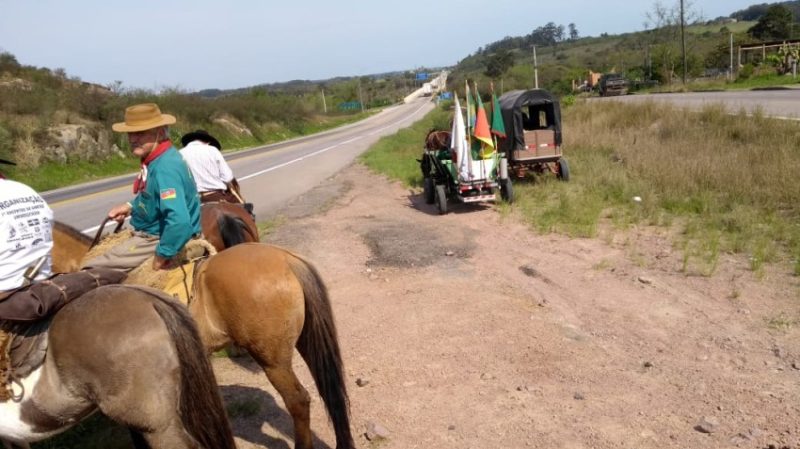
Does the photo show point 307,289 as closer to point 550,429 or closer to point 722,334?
point 550,429

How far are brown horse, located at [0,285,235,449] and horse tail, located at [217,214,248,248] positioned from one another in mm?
2025

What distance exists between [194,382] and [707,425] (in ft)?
11.0

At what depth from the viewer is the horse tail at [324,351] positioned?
3.83m

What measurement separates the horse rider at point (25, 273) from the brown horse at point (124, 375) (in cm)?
9

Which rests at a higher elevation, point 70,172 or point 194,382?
point 194,382

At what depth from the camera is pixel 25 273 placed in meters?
3.10

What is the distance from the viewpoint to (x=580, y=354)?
5305 millimetres

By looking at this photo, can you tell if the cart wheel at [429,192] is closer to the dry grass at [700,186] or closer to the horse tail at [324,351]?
the dry grass at [700,186]

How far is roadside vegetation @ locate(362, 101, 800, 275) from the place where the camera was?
8.09m

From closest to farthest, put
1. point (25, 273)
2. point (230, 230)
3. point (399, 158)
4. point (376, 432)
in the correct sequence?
point (25, 273)
point (376, 432)
point (230, 230)
point (399, 158)

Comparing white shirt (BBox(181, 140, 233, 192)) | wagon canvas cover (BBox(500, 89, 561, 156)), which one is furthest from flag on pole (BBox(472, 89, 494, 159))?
white shirt (BBox(181, 140, 233, 192))

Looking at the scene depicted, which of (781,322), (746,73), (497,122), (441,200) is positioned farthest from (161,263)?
(746,73)

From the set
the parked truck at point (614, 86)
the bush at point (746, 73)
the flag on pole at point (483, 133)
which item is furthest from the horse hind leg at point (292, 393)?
the parked truck at point (614, 86)

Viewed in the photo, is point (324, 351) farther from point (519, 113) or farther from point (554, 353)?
point (519, 113)
